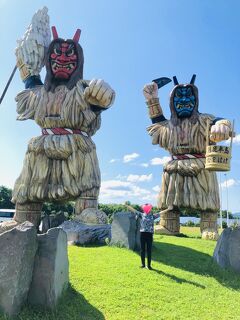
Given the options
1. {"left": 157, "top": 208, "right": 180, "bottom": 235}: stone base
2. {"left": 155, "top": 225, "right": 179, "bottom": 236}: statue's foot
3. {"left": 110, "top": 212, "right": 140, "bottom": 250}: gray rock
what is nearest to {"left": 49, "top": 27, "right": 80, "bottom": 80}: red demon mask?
{"left": 110, "top": 212, "right": 140, "bottom": 250}: gray rock

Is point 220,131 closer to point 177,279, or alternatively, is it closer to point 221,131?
point 221,131

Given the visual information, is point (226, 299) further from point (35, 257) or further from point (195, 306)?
point (35, 257)

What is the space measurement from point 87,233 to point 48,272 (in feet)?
10.1

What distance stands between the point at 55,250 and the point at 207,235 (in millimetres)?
4989

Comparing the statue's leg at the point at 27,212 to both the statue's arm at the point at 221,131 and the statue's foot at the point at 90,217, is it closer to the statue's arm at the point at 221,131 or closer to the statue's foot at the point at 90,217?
the statue's foot at the point at 90,217

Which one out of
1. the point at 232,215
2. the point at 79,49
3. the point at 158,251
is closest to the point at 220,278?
the point at 158,251

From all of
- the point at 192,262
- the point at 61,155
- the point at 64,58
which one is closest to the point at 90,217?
the point at 61,155

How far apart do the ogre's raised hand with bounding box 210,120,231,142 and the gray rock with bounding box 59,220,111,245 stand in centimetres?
247

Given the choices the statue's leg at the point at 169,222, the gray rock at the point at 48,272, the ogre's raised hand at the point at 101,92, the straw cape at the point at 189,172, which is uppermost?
the ogre's raised hand at the point at 101,92

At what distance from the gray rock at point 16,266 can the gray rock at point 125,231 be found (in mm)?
2801

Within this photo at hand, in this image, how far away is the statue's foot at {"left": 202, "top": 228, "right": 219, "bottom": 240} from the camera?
7779 mm

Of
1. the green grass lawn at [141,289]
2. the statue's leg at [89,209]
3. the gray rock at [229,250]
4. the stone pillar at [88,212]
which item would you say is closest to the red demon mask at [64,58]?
the statue's leg at [89,209]

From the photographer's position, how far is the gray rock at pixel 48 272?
341 cm

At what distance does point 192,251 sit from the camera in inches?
261
